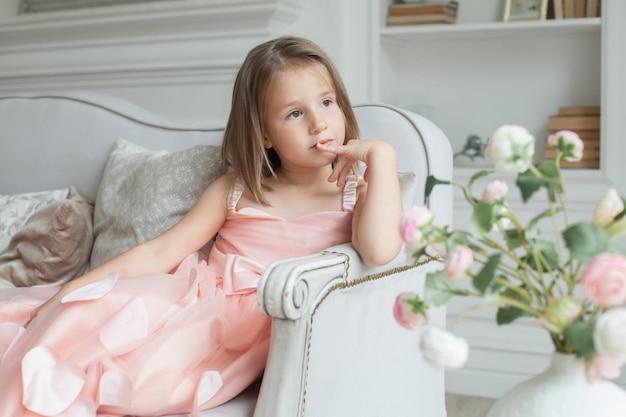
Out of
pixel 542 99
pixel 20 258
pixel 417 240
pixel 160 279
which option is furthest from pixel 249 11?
pixel 417 240

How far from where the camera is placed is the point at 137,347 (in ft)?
4.56

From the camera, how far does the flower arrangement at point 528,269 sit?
771mm

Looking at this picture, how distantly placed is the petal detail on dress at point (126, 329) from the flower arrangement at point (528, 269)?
0.62 m

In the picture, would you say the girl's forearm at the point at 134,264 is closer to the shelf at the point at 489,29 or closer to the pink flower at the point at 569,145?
the pink flower at the point at 569,145

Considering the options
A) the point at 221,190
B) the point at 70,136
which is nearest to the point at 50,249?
the point at 70,136

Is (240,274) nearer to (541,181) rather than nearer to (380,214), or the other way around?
(380,214)

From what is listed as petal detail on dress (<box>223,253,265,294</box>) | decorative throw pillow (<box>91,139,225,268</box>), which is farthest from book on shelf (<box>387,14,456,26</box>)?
petal detail on dress (<box>223,253,265,294</box>)

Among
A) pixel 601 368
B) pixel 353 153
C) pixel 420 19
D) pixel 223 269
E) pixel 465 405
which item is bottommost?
pixel 465 405

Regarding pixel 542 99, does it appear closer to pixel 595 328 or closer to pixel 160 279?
pixel 160 279

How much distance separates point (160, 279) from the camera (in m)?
1.56

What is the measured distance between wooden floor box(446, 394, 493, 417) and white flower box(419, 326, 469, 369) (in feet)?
6.78

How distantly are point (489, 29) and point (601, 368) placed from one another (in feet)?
7.59

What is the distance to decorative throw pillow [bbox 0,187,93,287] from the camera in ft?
7.02

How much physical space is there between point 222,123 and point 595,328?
2475 millimetres
